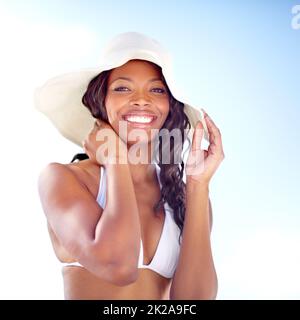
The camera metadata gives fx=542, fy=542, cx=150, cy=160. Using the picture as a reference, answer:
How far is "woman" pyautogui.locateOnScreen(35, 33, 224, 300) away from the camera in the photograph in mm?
1387

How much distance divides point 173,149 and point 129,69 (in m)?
0.32

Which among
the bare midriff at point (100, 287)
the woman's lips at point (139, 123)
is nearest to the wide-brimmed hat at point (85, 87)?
the woman's lips at point (139, 123)

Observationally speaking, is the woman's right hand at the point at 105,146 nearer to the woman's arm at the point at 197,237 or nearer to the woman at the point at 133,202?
the woman at the point at 133,202

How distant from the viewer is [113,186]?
1431 millimetres

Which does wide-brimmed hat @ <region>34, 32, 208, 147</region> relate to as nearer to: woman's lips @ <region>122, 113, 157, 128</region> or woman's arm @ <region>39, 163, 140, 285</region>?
woman's lips @ <region>122, 113, 157, 128</region>

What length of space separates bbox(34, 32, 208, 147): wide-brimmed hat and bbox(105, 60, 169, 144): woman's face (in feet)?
0.15

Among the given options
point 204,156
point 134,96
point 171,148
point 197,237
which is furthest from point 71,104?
point 197,237

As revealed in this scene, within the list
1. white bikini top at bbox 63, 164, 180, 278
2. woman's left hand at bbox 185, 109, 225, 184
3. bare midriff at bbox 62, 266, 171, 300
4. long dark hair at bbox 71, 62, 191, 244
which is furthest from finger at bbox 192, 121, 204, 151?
bare midriff at bbox 62, 266, 171, 300

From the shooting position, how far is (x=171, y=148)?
1.81 metres

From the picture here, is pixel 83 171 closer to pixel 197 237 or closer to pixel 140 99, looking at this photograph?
pixel 140 99

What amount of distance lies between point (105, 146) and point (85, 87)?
0.28 meters

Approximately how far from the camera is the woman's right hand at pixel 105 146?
1498 millimetres
